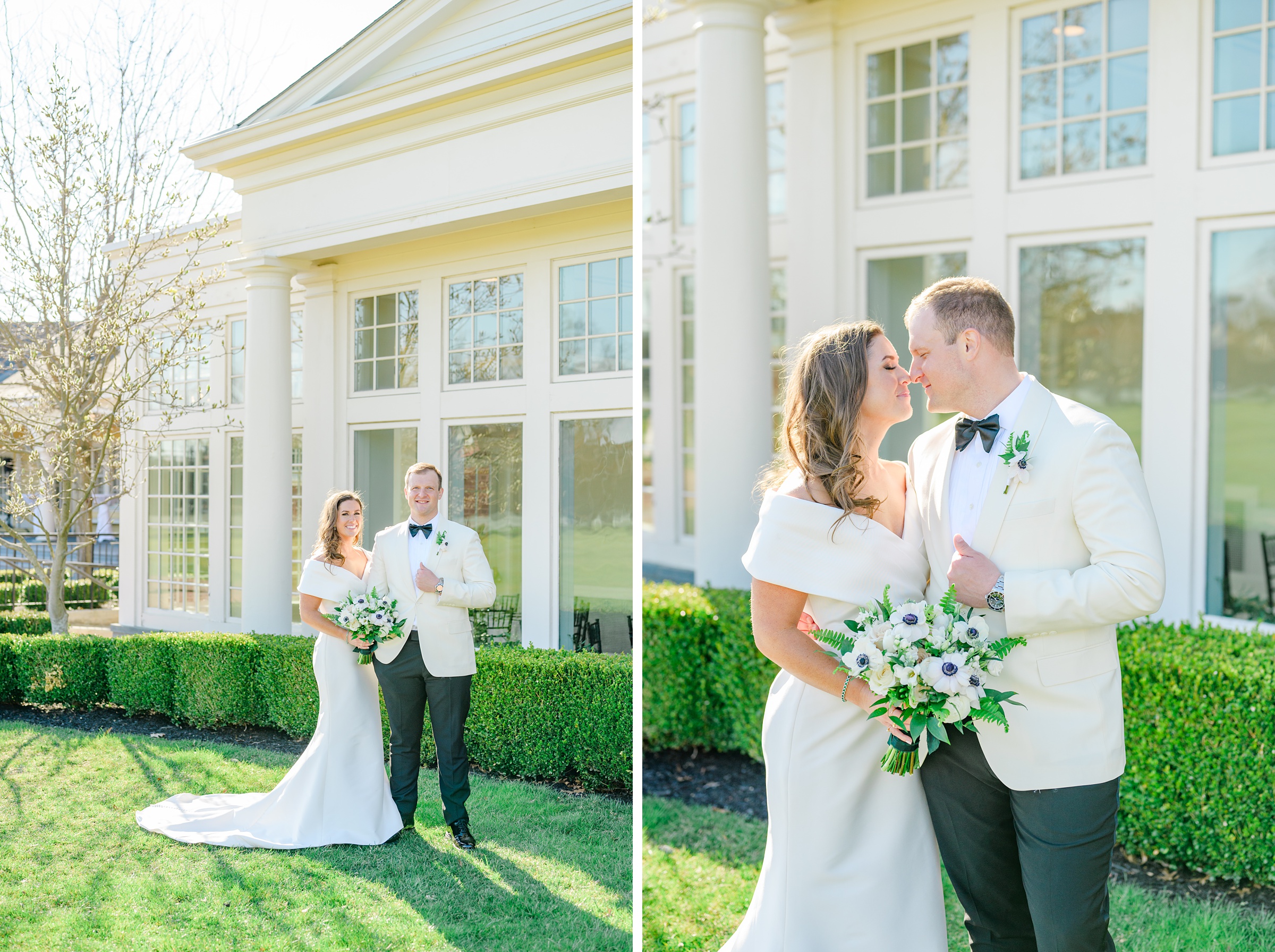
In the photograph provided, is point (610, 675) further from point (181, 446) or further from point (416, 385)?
point (181, 446)

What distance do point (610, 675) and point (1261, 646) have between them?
9.47 ft

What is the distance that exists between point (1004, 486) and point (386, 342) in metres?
1.90

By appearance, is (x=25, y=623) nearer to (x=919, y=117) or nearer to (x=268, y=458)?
(x=268, y=458)

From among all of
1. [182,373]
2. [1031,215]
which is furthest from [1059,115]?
[182,373]

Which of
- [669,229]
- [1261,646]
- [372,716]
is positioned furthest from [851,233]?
[372,716]

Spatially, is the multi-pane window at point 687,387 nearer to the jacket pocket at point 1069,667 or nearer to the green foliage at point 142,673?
the green foliage at point 142,673

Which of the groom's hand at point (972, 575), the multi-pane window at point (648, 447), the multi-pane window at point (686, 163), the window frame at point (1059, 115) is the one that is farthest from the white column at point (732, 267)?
the groom's hand at point (972, 575)

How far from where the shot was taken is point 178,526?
2.79 meters

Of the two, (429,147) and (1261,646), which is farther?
(1261,646)

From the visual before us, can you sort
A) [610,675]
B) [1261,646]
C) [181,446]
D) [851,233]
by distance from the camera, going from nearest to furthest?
[181,446] → [610,675] → [1261,646] → [851,233]

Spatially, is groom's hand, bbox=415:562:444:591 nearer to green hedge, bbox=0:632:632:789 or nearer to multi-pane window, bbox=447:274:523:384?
green hedge, bbox=0:632:632:789

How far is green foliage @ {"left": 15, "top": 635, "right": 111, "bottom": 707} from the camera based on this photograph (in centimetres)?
270

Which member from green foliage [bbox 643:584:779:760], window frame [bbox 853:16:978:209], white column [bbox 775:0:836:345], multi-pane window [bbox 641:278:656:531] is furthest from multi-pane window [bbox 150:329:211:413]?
multi-pane window [bbox 641:278:656:531]

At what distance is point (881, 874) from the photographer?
8.22 ft
